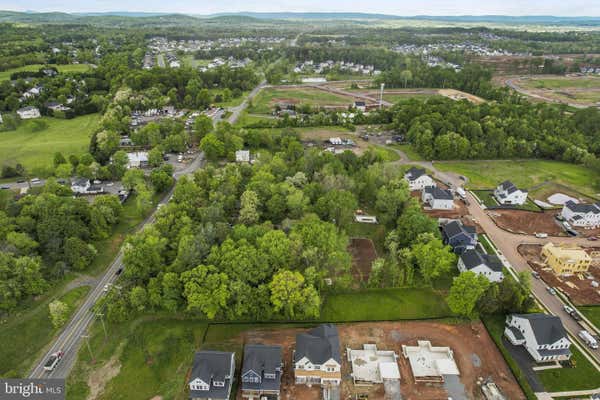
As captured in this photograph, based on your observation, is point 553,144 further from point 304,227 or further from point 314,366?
point 314,366

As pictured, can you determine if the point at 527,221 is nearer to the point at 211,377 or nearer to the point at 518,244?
the point at 518,244

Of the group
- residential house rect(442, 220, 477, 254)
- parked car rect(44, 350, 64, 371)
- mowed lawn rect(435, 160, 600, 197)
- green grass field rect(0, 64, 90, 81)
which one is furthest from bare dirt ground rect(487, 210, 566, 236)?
green grass field rect(0, 64, 90, 81)

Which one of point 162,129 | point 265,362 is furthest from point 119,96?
point 265,362

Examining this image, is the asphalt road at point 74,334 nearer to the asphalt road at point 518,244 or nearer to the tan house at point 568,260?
the asphalt road at point 518,244

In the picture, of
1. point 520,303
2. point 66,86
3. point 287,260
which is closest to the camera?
point 520,303

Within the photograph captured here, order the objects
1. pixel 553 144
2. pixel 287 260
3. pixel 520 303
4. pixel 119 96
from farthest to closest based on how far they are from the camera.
A: 1. pixel 119 96
2. pixel 553 144
3. pixel 287 260
4. pixel 520 303

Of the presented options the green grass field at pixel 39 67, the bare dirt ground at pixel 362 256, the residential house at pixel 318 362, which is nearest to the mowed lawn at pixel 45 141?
the green grass field at pixel 39 67
